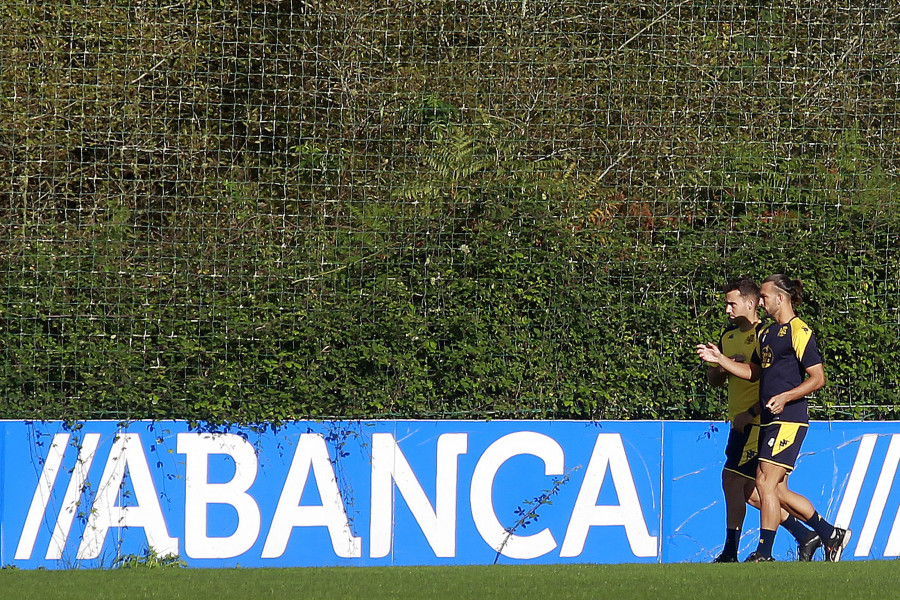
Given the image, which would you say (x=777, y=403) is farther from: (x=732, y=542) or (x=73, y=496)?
Answer: (x=73, y=496)

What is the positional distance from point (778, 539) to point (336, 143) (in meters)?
3.58

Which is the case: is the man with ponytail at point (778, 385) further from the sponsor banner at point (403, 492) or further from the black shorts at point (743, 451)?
the sponsor banner at point (403, 492)

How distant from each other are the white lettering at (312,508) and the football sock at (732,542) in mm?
2069

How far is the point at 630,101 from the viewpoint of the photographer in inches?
290

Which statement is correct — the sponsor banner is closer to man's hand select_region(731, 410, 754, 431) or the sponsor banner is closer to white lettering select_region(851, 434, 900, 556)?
white lettering select_region(851, 434, 900, 556)

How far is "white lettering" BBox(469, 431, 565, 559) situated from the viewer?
6.79m

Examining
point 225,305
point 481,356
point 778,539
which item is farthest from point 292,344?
point 778,539

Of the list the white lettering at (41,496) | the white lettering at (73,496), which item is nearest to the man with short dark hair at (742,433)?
the white lettering at (73,496)

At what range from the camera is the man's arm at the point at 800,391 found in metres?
6.04

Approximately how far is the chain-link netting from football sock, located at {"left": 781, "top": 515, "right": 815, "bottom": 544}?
82 centimetres

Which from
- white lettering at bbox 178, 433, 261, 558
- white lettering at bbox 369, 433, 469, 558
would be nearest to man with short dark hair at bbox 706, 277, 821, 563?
white lettering at bbox 369, 433, 469, 558

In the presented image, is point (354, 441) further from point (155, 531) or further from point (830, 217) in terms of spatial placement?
point (830, 217)

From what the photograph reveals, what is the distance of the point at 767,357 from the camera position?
244 inches

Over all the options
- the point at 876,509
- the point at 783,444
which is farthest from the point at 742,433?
the point at 876,509
